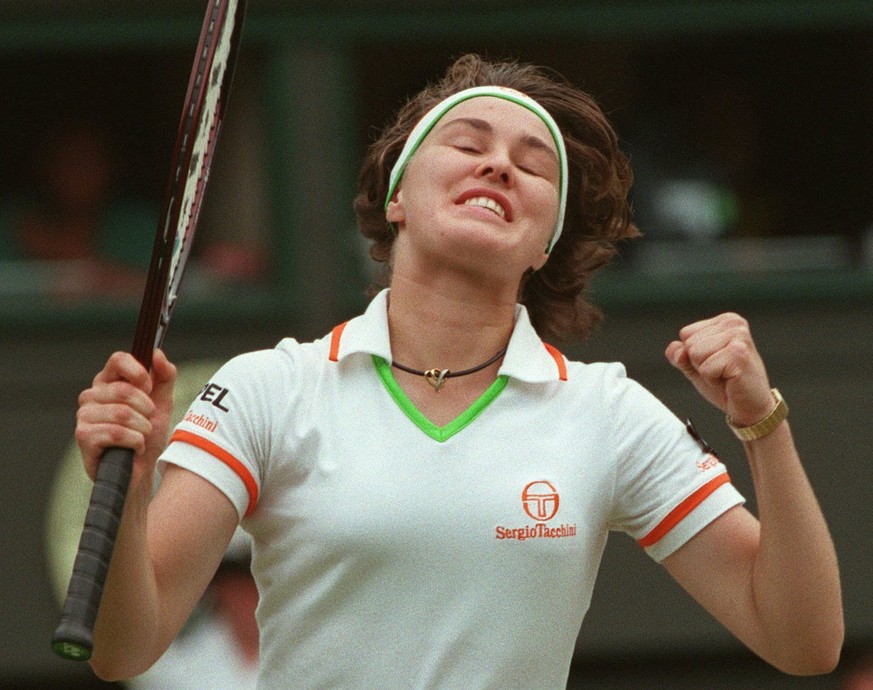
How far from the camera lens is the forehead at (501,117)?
136 inches

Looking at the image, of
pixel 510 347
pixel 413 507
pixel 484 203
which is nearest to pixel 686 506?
pixel 510 347

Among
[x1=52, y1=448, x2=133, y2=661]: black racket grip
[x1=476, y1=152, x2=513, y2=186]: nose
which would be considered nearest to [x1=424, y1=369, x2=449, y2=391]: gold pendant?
[x1=476, y1=152, x2=513, y2=186]: nose

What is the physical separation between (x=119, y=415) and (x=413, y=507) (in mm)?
555

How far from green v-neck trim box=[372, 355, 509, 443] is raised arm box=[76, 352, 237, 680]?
14.7 inches

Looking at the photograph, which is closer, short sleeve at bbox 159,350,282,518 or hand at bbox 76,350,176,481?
hand at bbox 76,350,176,481

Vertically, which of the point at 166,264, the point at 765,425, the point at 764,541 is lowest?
the point at 764,541

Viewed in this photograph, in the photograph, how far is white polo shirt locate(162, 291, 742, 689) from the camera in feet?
10.1

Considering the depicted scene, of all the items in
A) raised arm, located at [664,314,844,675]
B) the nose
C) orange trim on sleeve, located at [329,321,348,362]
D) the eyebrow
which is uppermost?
the eyebrow

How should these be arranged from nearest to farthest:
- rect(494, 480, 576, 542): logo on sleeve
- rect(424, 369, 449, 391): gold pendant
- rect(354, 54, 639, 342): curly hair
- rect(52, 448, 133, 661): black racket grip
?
rect(52, 448, 133, 661): black racket grip, rect(494, 480, 576, 542): logo on sleeve, rect(424, 369, 449, 391): gold pendant, rect(354, 54, 639, 342): curly hair

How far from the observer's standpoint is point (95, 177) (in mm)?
7844

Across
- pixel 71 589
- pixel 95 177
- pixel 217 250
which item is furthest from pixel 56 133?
pixel 71 589

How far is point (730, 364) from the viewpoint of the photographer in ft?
10.3

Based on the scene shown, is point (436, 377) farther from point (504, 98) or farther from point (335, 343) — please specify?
point (504, 98)

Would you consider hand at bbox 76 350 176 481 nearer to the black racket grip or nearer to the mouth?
the black racket grip
